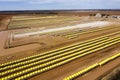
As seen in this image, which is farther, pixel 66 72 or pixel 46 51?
pixel 46 51

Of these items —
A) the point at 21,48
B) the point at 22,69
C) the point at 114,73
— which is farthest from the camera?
the point at 21,48

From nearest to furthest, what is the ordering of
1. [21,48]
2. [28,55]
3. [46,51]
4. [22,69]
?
[22,69], [28,55], [46,51], [21,48]

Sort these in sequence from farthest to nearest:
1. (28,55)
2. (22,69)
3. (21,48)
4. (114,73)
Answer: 1. (21,48)
2. (28,55)
3. (22,69)
4. (114,73)

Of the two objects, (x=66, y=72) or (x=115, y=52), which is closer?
(x=66, y=72)

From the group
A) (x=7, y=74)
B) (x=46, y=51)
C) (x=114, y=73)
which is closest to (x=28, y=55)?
(x=46, y=51)

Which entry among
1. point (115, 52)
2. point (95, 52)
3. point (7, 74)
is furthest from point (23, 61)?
point (115, 52)

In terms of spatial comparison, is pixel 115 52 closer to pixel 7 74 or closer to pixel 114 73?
pixel 114 73

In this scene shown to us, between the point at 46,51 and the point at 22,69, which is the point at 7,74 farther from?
the point at 46,51

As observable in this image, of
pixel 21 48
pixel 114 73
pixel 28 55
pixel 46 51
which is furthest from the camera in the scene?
pixel 21 48
